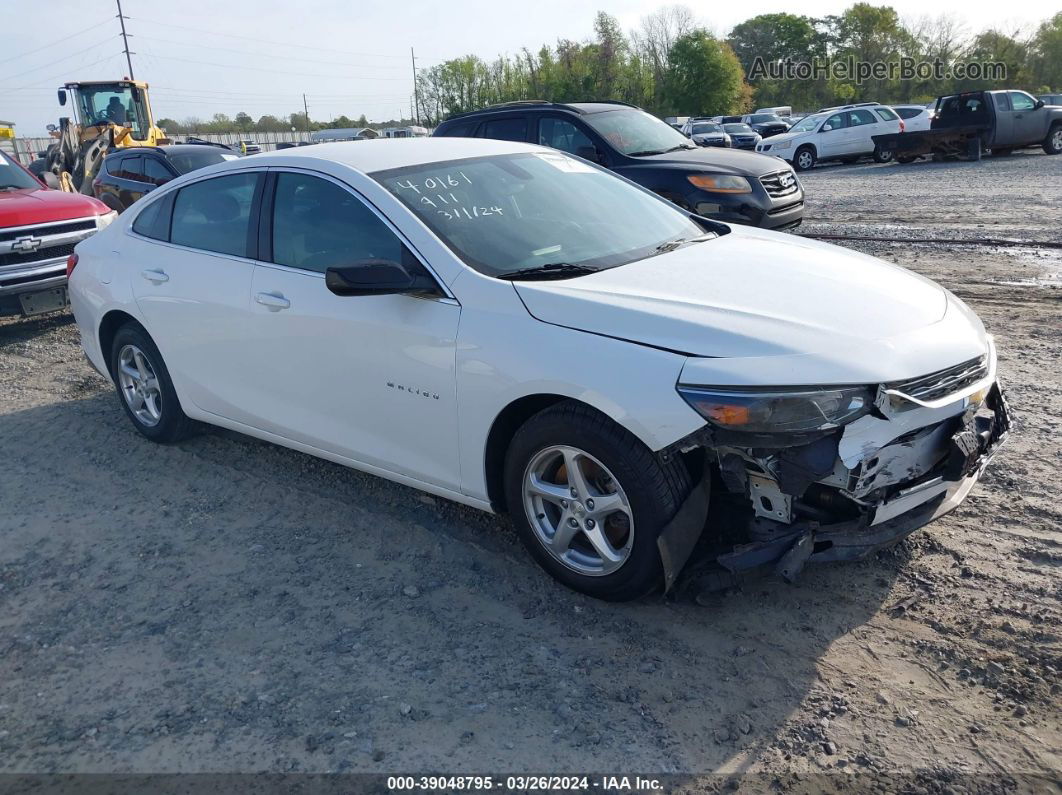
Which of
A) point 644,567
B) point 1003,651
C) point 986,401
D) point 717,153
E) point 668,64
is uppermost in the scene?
point 668,64

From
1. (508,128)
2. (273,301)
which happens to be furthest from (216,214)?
(508,128)

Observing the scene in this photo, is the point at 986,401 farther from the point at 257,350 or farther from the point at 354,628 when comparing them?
the point at 257,350

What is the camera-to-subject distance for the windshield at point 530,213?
3799mm

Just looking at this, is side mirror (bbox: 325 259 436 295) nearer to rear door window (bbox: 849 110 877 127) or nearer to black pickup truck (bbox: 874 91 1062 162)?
black pickup truck (bbox: 874 91 1062 162)

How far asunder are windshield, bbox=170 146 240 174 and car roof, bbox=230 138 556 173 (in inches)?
370

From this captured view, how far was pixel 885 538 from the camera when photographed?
3.15 meters

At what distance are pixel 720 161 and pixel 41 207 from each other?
720 cm

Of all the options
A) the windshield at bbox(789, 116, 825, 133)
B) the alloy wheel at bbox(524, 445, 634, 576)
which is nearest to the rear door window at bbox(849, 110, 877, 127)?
the windshield at bbox(789, 116, 825, 133)

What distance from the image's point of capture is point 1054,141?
74.2ft

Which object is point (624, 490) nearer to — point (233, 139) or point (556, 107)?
point (556, 107)

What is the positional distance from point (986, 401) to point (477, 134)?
27.8 ft

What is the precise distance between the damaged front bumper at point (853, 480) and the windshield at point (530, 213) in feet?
4.00

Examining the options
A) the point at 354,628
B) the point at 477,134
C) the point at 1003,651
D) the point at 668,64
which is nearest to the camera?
the point at 1003,651

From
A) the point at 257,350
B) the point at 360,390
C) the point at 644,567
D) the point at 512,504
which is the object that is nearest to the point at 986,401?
the point at 644,567
